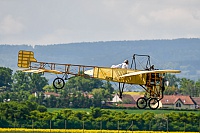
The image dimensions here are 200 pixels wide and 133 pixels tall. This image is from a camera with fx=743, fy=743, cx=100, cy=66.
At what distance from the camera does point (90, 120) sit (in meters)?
96.5

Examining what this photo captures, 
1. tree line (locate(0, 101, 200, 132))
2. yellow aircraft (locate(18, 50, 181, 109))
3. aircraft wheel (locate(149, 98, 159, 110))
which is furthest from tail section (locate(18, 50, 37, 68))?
tree line (locate(0, 101, 200, 132))

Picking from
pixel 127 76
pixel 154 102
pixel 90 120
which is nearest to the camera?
pixel 127 76

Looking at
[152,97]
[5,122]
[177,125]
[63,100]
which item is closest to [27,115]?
[5,122]

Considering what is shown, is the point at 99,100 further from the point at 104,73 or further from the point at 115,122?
the point at 104,73

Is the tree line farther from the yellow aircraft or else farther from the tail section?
the yellow aircraft

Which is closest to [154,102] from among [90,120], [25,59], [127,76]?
[127,76]

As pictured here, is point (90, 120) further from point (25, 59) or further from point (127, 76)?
point (127, 76)

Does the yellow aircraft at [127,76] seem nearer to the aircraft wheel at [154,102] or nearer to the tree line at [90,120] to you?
the aircraft wheel at [154,102]

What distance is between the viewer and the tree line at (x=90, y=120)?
90562 mm

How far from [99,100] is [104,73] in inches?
4434

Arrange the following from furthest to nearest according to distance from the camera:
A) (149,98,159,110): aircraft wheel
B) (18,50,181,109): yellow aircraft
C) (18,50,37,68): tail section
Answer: (18,50,37,68): tail section → (149,98,159,110): aircraft wheel → (18,50,181,109): yellow aircraft

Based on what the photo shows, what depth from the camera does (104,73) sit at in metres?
48.3

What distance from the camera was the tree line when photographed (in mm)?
90562

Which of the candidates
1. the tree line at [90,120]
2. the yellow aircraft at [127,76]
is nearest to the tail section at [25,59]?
the yellow aircraft at [127,76]
